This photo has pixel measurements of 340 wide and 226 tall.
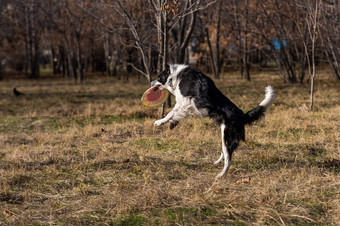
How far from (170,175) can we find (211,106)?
113 centimetres

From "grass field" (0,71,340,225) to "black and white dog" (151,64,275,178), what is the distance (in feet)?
1.95

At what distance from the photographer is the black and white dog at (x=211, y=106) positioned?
494cm

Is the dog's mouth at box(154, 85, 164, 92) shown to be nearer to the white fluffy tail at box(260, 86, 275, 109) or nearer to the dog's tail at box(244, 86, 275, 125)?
the dog's tail at box(244, 86, 275, 125)

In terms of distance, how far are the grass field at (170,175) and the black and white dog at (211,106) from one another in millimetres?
595

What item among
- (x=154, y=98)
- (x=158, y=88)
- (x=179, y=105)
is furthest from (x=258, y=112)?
(x=154, y=98)

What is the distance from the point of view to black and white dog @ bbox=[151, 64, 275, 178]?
494cm

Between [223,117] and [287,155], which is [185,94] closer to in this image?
[223,117]

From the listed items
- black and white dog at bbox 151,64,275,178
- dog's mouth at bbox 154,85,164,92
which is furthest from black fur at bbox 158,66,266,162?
dog's mouth at bbox 154,85,164,92

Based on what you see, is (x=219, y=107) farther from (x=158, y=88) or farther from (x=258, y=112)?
(x=158, y=88)

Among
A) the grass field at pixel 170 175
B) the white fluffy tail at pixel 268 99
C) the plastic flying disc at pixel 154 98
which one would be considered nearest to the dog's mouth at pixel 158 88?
the plastic flying disc at pixel 154 98

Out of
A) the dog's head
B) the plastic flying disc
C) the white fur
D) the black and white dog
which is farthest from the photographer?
the plastic flying disc

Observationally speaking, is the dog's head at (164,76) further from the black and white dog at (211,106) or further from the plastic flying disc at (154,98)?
the plastic flying disc at (154,98)

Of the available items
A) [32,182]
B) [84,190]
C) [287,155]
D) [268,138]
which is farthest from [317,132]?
[32,182]

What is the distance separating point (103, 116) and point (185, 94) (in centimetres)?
561
